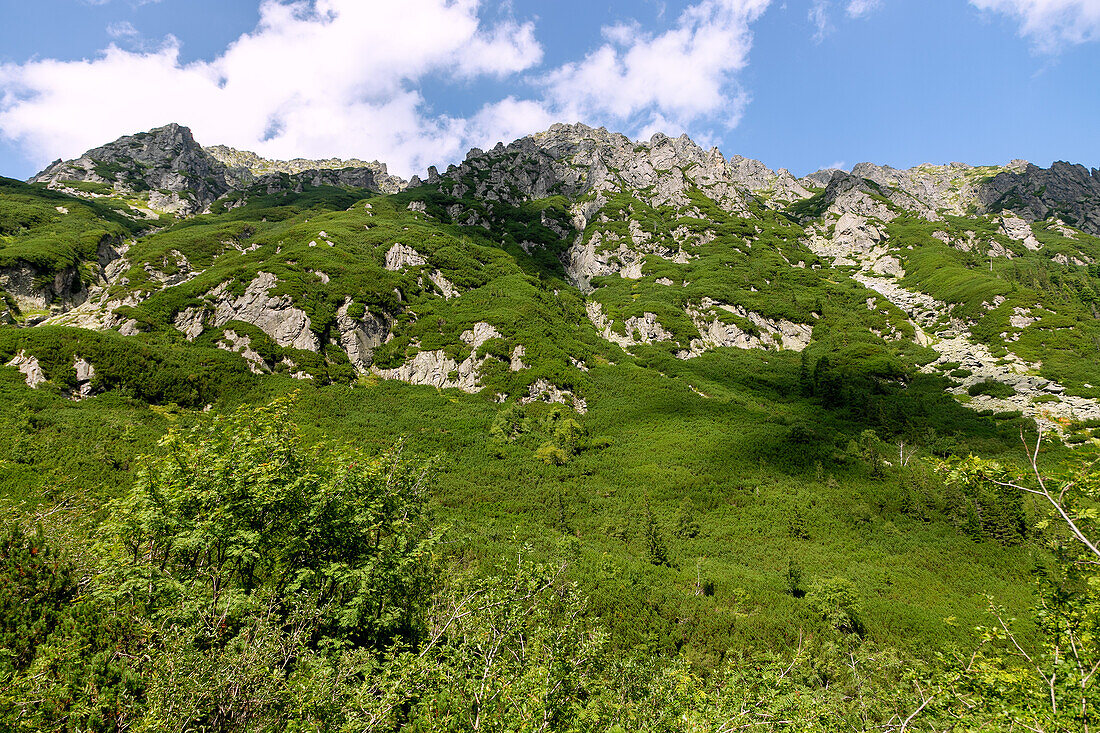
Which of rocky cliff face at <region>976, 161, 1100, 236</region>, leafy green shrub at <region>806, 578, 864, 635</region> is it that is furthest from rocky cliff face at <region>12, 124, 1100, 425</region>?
leafy green shrub at <region>806, 578, 864, 635</region>

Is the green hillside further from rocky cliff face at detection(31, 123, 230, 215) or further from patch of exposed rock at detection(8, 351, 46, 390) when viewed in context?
rocky cliff face at detection(31, 123, 230, 215)

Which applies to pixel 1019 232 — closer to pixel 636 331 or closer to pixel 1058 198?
pixel 1058 198

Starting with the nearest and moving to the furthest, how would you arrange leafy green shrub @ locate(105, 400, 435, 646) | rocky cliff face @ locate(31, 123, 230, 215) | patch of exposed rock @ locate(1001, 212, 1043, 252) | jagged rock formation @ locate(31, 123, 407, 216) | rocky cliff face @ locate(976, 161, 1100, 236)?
1. leafy green shrub @ locate(105, 400, 435, 646)
2. patch of exposed rock @ locate(1001, 212, 1043, 252)
3. jagged rock formation @ locate(31, 123, 407, 216)
4. rocky cliff face @ locate(31, 123, 230, 215)
5. rocky cliff face @ locate(976, 161, 1100, 236)

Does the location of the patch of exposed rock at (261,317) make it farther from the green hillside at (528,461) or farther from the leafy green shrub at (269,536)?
the leafy green shrub at (269,536)

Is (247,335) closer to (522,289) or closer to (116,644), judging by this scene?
(522,289)

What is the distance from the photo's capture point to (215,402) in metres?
44.1

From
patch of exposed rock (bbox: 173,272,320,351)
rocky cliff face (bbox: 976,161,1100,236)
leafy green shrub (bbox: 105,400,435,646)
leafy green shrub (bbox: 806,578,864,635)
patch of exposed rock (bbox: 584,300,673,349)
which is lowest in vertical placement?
leafy green shrub (bbox: 806,578,864,635)

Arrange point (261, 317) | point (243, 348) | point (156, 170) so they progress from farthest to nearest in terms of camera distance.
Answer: point (156, 170), point (261, 317), point (243, 348)

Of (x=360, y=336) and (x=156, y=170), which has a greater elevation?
(x=156, y=170)

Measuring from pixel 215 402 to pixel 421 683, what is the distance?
160 feet

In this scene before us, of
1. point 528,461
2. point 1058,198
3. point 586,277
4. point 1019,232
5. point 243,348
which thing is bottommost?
point 528,461

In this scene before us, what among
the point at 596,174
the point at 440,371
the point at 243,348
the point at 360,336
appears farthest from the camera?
the point at 596,174

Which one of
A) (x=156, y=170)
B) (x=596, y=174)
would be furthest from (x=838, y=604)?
(x=156, y=170)

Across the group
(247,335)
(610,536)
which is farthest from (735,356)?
(247,335)
